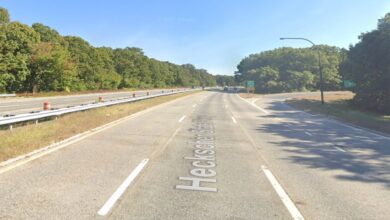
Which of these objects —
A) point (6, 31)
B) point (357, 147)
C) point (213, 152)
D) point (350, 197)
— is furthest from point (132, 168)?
point (6, 31)

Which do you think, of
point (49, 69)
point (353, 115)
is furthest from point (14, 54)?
point (353, 115)

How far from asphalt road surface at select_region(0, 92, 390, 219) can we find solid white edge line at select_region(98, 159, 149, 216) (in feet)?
0.05

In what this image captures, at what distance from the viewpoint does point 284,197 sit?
6012mm

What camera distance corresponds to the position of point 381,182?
291 inches

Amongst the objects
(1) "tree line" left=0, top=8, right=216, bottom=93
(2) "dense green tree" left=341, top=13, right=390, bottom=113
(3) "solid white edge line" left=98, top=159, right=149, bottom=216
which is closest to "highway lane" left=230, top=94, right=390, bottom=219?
(3) "solid white edge line" left=98, top=159, right=149, bottom=216

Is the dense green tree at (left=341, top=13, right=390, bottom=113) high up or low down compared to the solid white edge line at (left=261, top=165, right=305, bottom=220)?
up

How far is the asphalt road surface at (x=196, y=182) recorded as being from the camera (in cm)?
517

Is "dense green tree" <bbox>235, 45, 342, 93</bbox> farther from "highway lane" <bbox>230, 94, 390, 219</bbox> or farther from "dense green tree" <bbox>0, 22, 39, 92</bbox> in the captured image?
"highway lane" <bbox>230, 94, 390, 219</bbox>

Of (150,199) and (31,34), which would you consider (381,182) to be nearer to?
(150,199)

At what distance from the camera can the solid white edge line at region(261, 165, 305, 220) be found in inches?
204

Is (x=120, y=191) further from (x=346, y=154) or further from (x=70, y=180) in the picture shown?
(x=346, y=154)

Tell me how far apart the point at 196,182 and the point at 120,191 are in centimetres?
155

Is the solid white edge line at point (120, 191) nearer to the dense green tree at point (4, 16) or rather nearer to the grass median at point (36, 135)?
the grass median at point (36, 135)

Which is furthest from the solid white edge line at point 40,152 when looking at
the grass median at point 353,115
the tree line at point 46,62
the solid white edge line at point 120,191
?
the tree line at point 46,62
